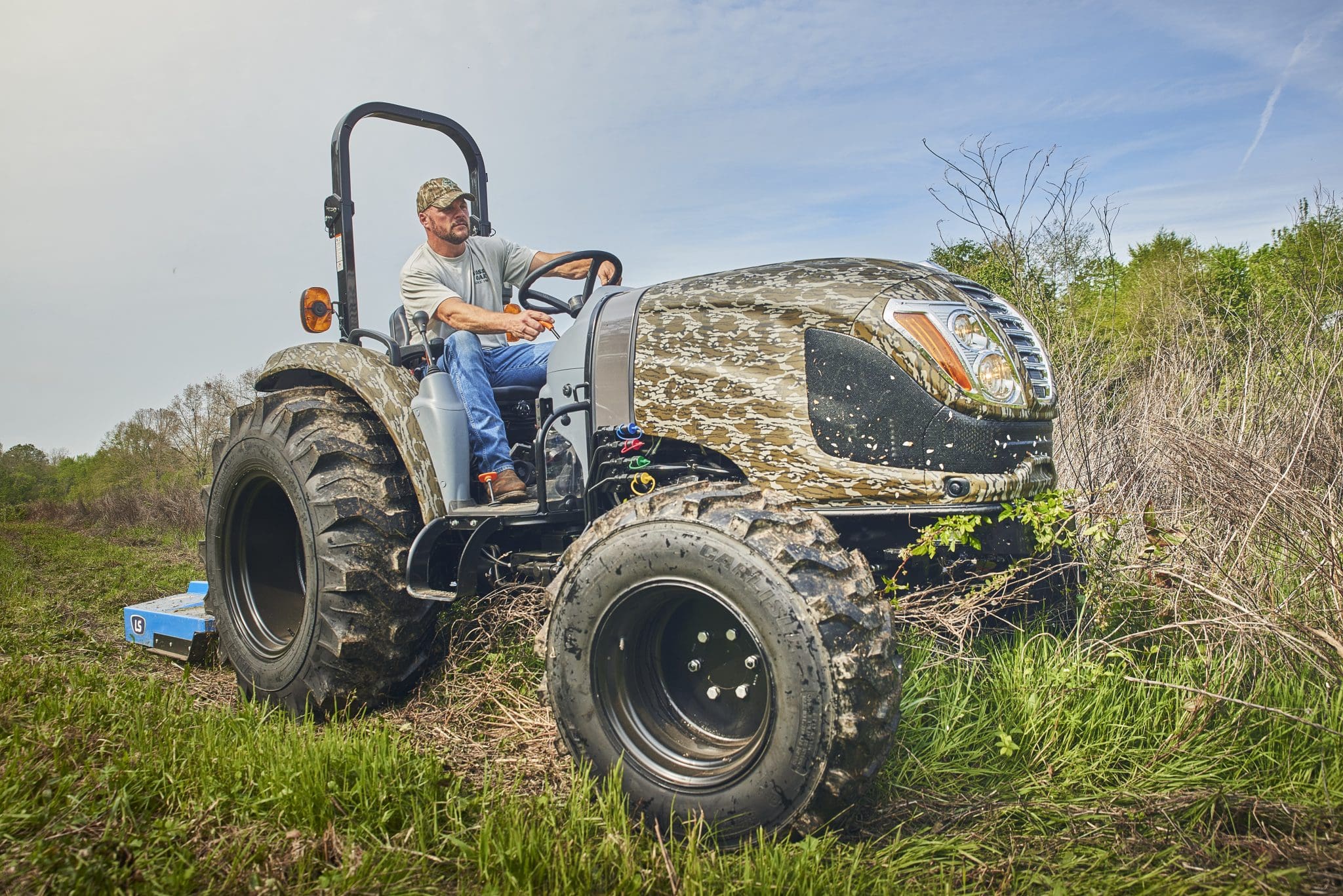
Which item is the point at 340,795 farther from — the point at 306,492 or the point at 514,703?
the point at 306,492

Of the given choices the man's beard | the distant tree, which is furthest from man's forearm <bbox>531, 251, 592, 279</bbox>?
the distant tree

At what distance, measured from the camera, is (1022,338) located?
3068 mm

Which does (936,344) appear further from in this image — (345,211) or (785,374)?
(345,211)

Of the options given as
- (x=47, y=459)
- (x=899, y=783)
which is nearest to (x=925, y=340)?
(x=899, y=783)

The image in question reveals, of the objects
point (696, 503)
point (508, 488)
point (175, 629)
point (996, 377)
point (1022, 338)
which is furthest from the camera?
point (175, 629)

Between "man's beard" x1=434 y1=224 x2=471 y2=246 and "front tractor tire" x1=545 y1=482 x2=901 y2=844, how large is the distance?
2.09 meters

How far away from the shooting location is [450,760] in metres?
3.14

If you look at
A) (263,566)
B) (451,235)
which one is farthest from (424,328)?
(263,566)

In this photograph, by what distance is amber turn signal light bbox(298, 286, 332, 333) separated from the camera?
4.32m

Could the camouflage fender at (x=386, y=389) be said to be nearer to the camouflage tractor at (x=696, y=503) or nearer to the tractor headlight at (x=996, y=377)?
the camouflage tractor at (x=696, y=503)

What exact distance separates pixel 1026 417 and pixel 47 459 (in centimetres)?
2761

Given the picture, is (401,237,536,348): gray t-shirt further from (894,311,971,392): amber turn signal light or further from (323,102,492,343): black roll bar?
(894,311,971,392): amber turn signal light

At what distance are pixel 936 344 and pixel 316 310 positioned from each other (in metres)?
2.98

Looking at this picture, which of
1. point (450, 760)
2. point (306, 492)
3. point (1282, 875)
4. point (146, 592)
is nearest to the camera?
point (1282, 875)
